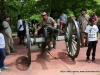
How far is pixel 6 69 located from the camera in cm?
634

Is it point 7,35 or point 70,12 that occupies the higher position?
point 70,12

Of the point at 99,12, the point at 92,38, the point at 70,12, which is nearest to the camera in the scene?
the point at 92,38

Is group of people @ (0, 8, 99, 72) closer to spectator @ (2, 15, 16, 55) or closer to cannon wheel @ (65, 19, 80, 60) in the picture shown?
spectator @ (2, 15, 16, 55)

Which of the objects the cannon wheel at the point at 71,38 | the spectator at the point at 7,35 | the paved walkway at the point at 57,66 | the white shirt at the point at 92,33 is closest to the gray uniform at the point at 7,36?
the spectator at the point at 7,35

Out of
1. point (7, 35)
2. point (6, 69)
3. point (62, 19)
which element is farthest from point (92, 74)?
point (62, 19)

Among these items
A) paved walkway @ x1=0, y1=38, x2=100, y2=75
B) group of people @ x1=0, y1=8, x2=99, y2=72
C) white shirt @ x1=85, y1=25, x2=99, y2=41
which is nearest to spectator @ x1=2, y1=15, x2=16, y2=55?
group of people @ x1=0, y1=8, x2=99, y2=72

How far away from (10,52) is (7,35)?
90 centimetres

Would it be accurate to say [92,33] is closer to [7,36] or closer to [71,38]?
[71,38]

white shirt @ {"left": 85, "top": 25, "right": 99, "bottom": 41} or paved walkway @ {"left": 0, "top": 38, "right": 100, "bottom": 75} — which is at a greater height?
white shirt @ {"left": 85, "top": 25, "right": 99, "bottom": 41}

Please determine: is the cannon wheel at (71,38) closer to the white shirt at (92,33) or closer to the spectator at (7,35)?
the white shirt at (92,33)

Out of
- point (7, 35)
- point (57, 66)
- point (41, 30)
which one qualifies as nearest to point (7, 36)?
point (7, 35)

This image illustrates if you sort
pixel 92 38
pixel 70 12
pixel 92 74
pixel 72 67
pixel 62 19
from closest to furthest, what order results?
pixel 92 74 → pixel 72 67 → pixel 92 38 → pixel 62 19 → pixel 70 12

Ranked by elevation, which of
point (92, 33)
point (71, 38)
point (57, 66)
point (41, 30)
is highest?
point (41, 30)

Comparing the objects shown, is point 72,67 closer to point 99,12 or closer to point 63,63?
point 63,63
